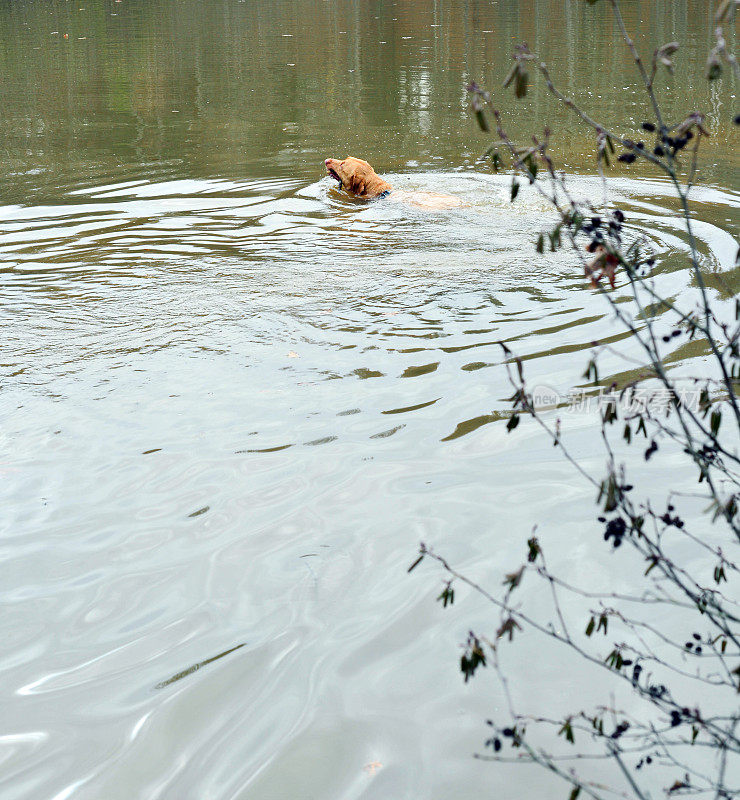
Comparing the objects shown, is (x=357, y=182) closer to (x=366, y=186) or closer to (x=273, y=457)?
(x=366, y=186)

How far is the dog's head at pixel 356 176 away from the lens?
28.5 feet

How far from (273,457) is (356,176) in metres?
5.14

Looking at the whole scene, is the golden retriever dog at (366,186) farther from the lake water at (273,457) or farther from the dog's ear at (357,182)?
the lake water at (273,457)

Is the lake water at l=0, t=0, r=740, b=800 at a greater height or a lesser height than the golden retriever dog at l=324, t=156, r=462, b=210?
lesser

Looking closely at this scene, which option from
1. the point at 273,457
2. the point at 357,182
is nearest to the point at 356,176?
the point at 357,182

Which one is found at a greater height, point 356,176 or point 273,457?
point 356,176

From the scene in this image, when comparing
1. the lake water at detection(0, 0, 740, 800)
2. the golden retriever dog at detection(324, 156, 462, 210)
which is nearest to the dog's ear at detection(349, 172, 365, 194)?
the golden retriever dog at detection(324, 156, 462, 210)

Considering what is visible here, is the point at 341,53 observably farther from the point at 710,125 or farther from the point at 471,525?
the point at 471,525

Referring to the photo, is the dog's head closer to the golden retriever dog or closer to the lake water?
the golden retriever dog

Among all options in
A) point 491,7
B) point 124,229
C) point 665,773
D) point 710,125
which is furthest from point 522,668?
point 491,7

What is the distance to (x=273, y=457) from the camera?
4.19 m

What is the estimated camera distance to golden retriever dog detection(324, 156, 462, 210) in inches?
340

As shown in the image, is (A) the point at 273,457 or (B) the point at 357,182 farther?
(B) the point at 357,182

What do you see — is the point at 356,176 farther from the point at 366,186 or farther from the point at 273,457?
the point at 273,457
